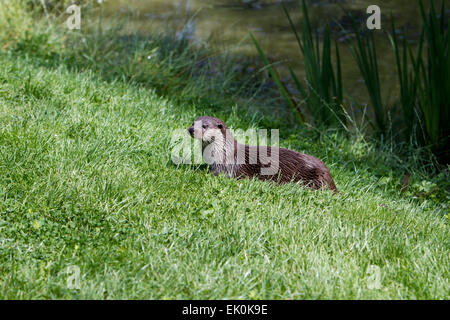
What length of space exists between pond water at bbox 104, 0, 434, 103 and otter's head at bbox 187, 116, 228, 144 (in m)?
4.26

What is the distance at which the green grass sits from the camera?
2670mm

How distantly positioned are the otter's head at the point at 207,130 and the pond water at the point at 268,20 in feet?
14.0

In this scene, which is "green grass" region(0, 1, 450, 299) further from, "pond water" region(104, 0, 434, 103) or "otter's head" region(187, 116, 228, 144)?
"pond water" region(104, 0, 434, 103)

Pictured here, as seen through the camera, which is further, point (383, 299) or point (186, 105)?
point (186, 105)

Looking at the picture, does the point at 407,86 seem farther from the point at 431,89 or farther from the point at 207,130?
the point at 207,130

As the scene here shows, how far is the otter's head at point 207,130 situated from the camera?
4.05 meters

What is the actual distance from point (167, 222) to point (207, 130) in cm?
106

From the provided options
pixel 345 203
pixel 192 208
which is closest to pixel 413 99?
pixel 345 203

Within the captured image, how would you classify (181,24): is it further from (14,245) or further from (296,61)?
(14,245)

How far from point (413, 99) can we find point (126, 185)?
136 inches

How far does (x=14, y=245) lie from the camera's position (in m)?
2.88

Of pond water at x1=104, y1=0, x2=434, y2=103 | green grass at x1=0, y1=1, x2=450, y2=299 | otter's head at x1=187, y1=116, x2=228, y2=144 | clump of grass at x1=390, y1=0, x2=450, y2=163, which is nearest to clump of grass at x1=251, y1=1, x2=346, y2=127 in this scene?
clump of grass at x1=390, y1=0, x2=450, y2=163

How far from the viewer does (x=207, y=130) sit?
4074 mm

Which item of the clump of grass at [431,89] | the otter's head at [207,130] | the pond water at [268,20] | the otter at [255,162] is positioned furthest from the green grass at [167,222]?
the pond water at [268,20]
